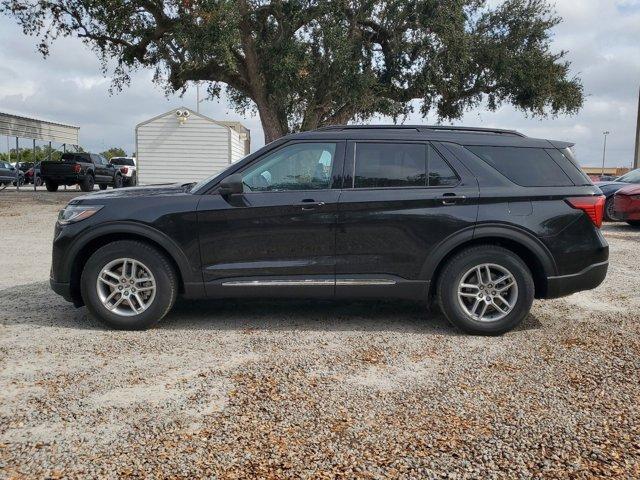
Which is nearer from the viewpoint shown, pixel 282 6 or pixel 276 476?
pixel 276 476

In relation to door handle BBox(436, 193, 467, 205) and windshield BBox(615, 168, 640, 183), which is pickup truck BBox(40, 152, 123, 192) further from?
door handle BBox(436, 193, 467, 205)

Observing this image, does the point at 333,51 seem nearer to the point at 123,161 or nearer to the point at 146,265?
the point at 146,265

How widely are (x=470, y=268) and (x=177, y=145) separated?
1960 centimetres

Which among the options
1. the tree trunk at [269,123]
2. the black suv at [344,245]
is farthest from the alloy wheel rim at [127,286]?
the tree trunk at [269,123]

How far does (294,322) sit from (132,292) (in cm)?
147

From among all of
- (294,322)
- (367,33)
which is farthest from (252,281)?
(367,33)

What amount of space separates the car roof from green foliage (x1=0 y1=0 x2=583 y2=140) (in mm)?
11554

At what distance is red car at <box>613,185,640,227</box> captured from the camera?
501 inches

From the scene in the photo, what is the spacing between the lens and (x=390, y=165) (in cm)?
496

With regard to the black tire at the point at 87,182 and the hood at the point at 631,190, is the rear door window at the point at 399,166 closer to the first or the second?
the hood at the point at 631,190

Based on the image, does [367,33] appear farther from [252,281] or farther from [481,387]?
[481,387]

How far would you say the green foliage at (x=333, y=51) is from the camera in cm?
1706

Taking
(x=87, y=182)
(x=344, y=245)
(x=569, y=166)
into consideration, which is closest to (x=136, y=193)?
(x=344, y=245)

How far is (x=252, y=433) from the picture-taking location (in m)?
2.97
